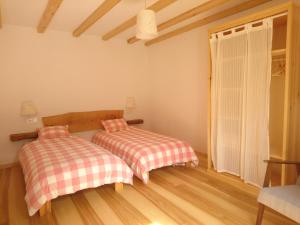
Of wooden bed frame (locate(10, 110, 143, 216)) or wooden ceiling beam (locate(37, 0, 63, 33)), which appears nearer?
wooden ceiling beam (locate(37, 0, 63, 33))

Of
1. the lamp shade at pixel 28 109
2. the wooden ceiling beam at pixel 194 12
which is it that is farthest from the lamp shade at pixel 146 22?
the lamp shade at pixel 28 109

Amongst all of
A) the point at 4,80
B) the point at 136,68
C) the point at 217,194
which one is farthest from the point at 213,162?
the point at 4,80

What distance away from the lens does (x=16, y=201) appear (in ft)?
8.27

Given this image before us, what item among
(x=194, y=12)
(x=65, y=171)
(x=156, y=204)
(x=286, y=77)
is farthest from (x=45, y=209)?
(x=194, y=12)

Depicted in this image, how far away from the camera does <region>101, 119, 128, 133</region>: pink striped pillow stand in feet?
14.1

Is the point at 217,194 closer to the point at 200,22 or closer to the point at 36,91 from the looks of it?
the point at 200,22

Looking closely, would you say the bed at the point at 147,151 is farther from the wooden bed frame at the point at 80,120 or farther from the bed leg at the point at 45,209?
the bed leg at the point at 45,209

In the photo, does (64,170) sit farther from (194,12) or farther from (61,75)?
(194,12)

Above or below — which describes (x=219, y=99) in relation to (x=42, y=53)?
below

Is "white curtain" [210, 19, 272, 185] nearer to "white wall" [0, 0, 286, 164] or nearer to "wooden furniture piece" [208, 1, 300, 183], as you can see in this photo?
"wooden furniture piece" [208, 1, 300, 183]

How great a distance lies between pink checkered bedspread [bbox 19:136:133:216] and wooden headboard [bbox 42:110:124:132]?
108 centimetres

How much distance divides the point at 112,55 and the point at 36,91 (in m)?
1.67

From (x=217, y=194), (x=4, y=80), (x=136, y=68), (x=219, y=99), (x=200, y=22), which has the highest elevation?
(x=200, y=22)

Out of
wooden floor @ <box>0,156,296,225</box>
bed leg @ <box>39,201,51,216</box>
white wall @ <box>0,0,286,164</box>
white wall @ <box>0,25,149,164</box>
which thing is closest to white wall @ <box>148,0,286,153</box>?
white wall @ <box>0,0,286,164</box>
